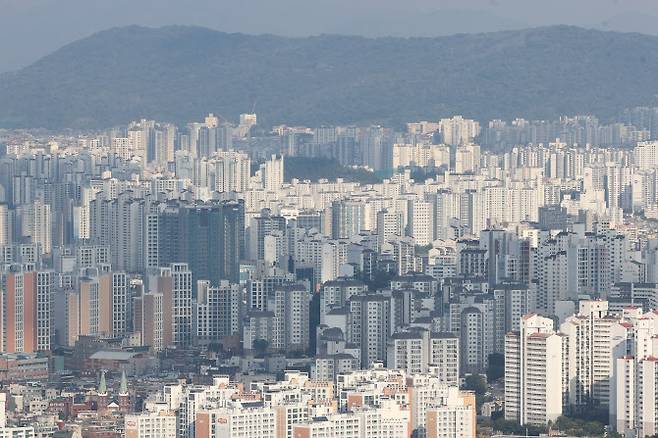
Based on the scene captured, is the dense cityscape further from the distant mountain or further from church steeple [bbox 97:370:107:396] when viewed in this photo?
the distant mountain

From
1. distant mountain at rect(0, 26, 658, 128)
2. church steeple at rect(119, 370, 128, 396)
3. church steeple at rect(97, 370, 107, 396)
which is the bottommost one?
church steeple at rect(97, 370, 107, 396)

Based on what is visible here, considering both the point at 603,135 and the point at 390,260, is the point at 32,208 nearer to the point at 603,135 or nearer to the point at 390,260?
the point at 390,260

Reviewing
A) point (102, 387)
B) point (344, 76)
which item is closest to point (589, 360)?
point (102, 387)

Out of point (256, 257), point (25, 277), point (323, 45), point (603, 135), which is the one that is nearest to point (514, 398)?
point (25, 277)

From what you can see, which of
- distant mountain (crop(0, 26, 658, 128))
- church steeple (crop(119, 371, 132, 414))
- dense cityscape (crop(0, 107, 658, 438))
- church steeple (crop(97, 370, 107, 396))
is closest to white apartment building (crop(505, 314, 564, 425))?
dense cityscape (crop(0, 107, 658, 438))

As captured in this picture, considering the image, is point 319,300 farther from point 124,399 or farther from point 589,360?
point 124,399

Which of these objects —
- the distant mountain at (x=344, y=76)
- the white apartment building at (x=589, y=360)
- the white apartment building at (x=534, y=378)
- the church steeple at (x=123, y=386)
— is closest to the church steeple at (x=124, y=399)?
the church steeple at (x=123, y=386)
